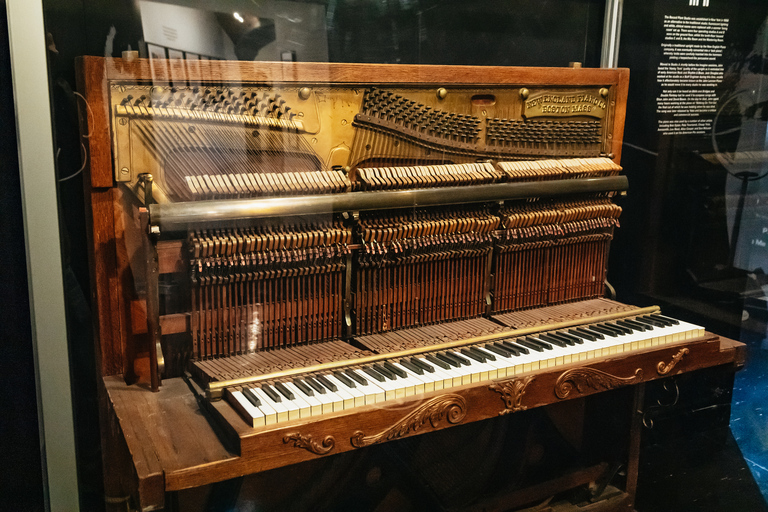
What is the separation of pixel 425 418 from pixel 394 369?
20cm

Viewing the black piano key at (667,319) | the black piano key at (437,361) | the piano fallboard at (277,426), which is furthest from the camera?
the black piano key at (667,319)

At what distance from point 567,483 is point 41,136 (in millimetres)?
2543

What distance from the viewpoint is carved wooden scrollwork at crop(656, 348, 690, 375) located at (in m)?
2.65

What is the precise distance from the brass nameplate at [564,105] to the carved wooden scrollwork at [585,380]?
110cm

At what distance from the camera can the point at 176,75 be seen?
2.17 meters

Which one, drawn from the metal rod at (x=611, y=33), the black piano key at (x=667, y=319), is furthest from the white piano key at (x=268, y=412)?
the metal rod at (x=611, y=33)

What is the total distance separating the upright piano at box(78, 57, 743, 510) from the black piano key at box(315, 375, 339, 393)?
0.07ft

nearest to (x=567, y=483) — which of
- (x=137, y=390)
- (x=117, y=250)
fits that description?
(x=137, y=390)

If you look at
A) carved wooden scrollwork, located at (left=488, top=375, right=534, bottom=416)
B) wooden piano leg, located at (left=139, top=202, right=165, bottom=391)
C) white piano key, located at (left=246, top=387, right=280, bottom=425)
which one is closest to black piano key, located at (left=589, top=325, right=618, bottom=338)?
carved wooden scrollwork, located at (left=488, top=375, right=534, bottom=416)

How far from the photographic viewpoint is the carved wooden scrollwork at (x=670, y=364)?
265cm

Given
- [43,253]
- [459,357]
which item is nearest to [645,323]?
[459,357]

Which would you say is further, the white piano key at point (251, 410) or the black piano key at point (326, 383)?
the black piano key at point (326, 383)

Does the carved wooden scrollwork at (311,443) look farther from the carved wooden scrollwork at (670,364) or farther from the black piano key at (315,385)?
the carved wooden scrollwork at (670,364)

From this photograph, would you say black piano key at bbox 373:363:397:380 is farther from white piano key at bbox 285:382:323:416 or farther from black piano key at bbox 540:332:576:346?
black piano key at bbox 540:332:576:346
